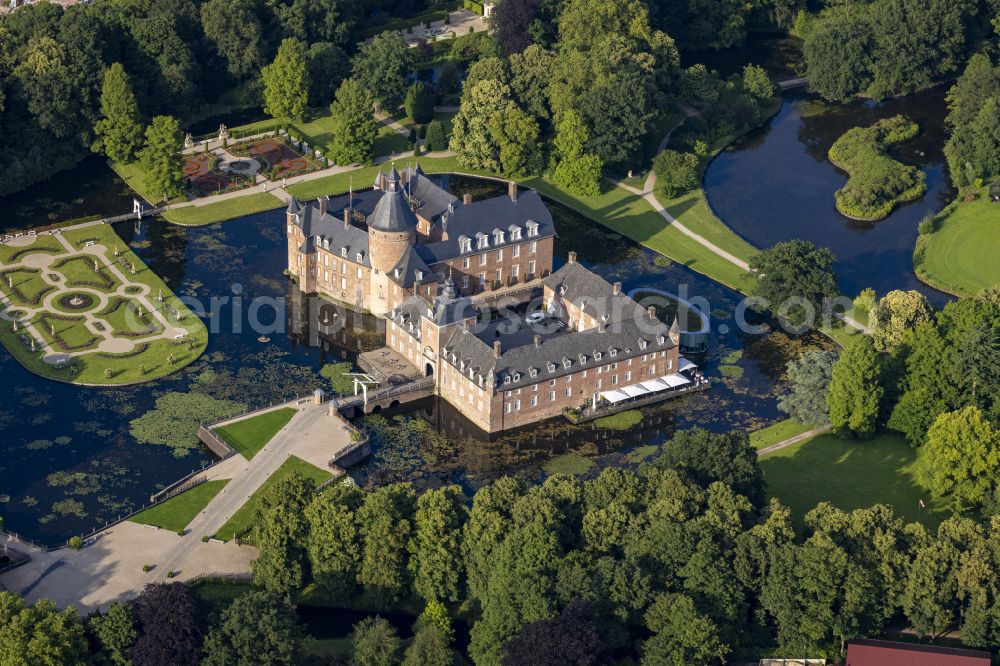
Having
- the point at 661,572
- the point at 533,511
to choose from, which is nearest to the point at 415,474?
the point at 533,511

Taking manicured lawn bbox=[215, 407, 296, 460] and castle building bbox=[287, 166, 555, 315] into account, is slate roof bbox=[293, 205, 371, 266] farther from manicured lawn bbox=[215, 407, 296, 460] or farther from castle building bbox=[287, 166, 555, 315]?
manicured lawn bbox=[215, 407, 296, 460]

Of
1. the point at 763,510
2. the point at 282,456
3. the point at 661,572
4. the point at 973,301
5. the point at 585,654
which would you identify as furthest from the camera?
the point at 973,301

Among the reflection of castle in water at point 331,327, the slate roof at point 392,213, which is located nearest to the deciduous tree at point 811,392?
the slate roof at point 392,213

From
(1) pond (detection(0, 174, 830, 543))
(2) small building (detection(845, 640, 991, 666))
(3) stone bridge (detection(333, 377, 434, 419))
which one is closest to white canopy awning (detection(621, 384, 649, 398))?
(1) pond (detection(0, 174, 830, 543))

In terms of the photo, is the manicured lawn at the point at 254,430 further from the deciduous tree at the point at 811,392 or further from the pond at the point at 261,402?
the deciduous tree at the point at 811,392

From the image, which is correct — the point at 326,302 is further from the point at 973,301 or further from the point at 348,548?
the point at 973,301

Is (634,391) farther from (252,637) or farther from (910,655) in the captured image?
(252,637)

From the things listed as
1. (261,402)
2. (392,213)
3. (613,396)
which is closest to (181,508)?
(261,402)
